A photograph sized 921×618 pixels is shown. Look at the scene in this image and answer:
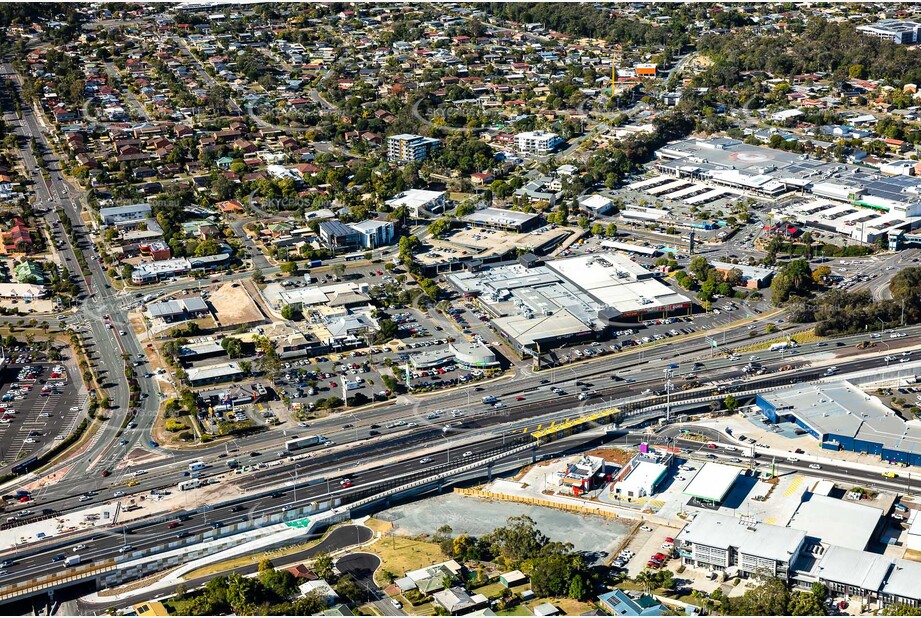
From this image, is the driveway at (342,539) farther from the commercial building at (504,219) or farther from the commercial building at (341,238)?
the commercial building at (504,219)

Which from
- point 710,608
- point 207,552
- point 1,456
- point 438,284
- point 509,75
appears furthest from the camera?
point 509,75

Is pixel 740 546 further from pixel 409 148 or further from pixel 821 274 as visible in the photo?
pixel 409 148

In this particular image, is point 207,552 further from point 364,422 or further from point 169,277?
point 169,277

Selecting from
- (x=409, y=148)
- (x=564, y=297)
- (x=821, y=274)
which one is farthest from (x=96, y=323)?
(x=821, y=274)

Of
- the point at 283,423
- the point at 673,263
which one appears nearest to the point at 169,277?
the point at 283,423

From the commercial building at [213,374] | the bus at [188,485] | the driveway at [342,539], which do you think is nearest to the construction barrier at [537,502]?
the driveway at [342,539]
